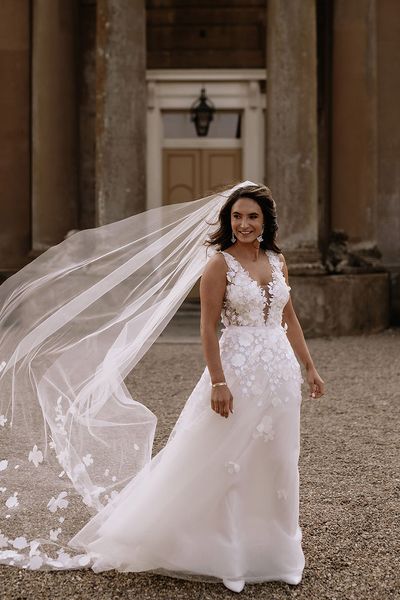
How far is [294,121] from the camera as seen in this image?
1020 cm

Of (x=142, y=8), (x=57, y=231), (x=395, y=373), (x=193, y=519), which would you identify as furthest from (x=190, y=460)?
(x=57, y=231)

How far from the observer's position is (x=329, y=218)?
12.9m

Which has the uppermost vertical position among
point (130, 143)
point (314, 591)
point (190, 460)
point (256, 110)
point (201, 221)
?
point (256, 110)

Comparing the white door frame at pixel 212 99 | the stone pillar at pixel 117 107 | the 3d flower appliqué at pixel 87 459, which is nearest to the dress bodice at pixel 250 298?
the 3d flower appliqué at pixel 87 459

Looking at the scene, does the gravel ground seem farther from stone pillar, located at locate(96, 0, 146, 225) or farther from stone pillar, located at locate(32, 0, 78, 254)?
stone pillar, located at locate(32, 0, 78, 254)

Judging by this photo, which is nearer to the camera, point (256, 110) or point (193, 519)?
point (193, 519)

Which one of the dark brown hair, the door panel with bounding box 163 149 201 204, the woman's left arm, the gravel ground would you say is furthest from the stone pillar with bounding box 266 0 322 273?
the dark brown hair

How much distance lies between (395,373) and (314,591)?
5221 mm

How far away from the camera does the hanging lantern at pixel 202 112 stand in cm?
1348

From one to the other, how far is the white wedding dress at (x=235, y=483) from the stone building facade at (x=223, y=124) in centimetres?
700

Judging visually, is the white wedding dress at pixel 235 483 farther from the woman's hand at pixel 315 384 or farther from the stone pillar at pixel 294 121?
the stone pillar at pixel 294 121

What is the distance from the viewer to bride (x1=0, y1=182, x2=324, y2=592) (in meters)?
3.02

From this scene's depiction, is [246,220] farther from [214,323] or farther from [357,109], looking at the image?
[357,109]

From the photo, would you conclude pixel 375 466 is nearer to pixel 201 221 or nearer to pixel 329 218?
pixel 201 221
